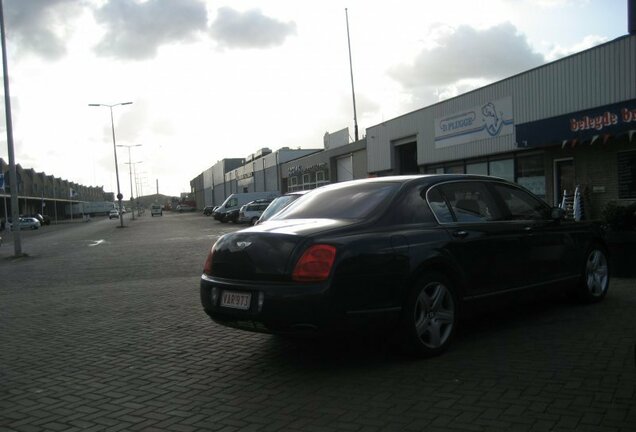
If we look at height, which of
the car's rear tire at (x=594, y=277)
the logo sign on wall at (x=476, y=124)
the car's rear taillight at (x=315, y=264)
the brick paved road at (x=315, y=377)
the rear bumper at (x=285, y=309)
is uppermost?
the logo sign on wall at (x=476, y=124)

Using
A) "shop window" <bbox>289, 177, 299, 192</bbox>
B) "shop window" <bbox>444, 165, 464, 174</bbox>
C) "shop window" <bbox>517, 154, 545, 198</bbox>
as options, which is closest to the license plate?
"shop window" <bbox>517, 154, 545, 198</bbox>

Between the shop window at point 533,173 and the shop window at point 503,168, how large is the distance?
1.28 ft

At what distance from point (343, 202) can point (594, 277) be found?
3620 mm

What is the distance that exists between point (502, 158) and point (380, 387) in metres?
18.8

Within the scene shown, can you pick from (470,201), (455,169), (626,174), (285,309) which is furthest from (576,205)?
(285,309)

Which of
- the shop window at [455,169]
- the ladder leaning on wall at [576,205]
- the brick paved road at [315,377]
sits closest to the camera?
the brick paved road at [315,377]

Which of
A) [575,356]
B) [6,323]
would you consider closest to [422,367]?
[575,356]

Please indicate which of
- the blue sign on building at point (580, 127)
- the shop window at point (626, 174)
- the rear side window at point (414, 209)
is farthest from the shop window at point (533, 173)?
the rear side window at point (414, 209)

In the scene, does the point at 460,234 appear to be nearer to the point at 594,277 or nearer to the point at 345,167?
the point at 594,277

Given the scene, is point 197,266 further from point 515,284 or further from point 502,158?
point 502,158

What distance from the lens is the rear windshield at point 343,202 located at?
5121 millimetres

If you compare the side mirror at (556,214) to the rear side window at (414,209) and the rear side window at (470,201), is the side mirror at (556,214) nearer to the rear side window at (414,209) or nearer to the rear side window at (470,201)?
the rear side window at (470,201)

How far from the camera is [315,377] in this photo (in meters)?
4.66

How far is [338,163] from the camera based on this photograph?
132 ft
